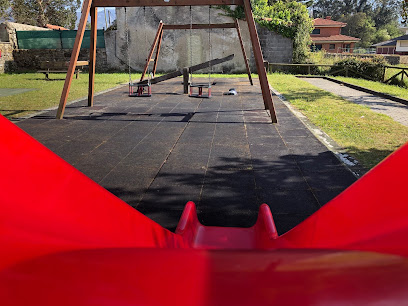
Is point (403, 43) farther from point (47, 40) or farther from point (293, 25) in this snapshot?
point (47, 40)

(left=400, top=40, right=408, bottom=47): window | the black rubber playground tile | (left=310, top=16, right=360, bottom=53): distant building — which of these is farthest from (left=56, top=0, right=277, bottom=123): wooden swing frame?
(left=400, top=40, right=408, bottom=47): window

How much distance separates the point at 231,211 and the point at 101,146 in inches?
109

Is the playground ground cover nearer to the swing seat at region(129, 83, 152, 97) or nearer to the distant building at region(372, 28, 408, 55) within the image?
the swing seat at region(129, 83, 152, 97)

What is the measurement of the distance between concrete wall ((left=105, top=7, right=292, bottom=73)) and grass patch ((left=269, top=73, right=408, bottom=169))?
32.9ft

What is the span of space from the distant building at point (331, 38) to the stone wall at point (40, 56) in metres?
43.2

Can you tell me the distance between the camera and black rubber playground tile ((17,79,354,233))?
3193 millimetres

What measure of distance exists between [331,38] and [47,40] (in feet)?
157

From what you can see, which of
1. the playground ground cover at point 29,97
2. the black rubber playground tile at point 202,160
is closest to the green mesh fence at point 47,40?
the playground ground cover at point 29,97

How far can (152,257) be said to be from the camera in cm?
77

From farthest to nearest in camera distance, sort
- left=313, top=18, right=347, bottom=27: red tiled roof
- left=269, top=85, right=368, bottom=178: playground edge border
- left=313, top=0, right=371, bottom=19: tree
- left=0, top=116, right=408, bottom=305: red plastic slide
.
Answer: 1. left=313, top=0, right=371, bottom=19: tree
2. left=313, top=18, right=347, bottom=27: red tiled roof
3. left=269, top=85, right=368, bottom=178: playground edge border
4. left=0, top=116, right=408, bottom=305: red plastic slide

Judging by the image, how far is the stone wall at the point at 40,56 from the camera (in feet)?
63.0

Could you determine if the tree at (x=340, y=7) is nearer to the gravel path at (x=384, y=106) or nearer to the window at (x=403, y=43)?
the window at (x=403, y=43)

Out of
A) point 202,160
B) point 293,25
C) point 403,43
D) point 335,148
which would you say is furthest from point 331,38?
point 202,160

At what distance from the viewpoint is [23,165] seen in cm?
103
